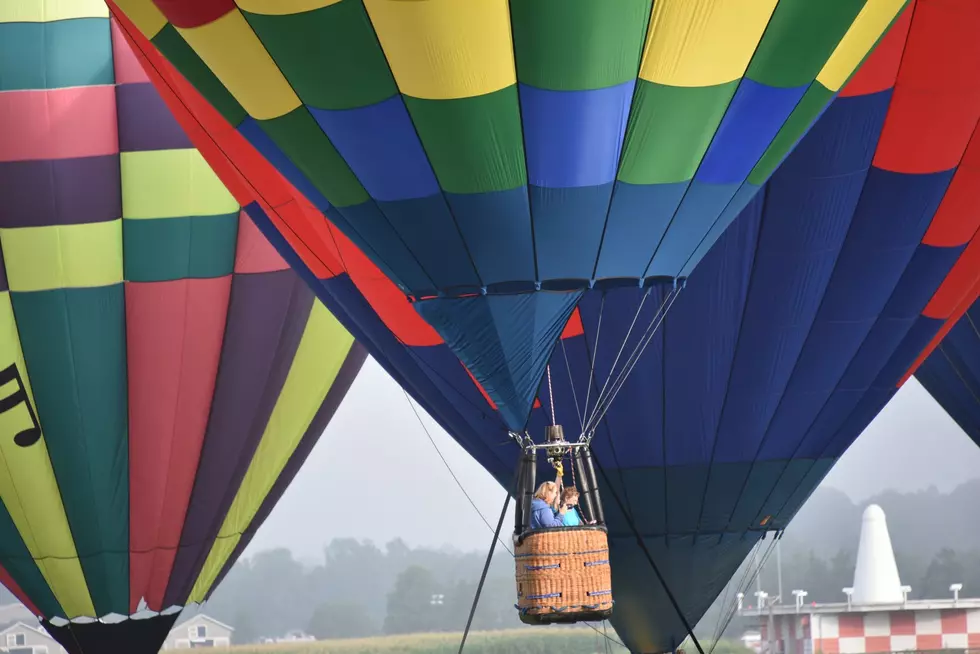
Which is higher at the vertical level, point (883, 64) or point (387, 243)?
point (883, 64)

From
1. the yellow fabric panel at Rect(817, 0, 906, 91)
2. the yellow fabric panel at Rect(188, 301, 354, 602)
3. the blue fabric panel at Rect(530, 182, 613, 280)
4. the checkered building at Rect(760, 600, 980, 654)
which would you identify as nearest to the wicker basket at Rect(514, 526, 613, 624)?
the blue fabric panel at Rect(530, 182, 613, 280)

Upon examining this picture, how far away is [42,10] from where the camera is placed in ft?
28.6

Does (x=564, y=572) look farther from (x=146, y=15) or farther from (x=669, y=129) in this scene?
(x=146, y=15)

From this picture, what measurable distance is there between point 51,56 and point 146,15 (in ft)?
9.42

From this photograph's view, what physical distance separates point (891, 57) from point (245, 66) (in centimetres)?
261

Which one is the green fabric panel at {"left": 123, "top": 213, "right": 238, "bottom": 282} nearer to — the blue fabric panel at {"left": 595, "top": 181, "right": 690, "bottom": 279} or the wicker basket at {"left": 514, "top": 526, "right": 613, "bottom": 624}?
the blue fabric panel at {"left": 595, "top": 181, "right": 690, "bottom": 279}

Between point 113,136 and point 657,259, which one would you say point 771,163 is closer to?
point 657,259

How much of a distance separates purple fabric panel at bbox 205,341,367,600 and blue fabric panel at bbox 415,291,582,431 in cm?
413

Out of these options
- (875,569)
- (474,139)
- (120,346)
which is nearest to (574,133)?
(474,139)

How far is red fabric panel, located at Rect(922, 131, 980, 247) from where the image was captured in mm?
7043

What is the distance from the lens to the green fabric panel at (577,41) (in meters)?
5.02

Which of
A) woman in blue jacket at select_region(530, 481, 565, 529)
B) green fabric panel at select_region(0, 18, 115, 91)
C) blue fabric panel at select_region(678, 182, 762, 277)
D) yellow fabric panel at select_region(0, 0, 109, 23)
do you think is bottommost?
woman in blue jacket at select_region(530, 481, 565, 529)

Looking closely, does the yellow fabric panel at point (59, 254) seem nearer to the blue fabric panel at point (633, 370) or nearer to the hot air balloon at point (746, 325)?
the hot air balloon at point (746, 325)

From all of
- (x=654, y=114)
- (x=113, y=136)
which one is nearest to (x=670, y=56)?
(x=654, y=114)
